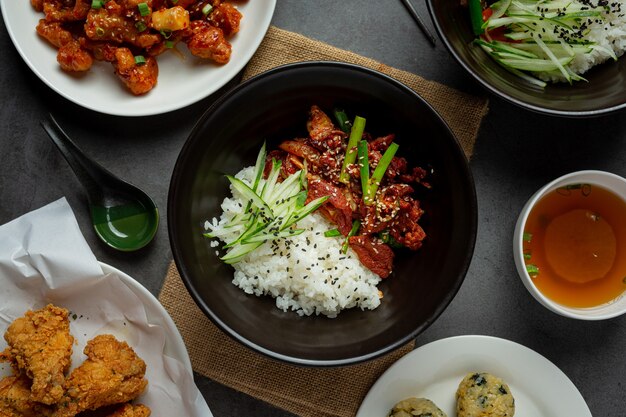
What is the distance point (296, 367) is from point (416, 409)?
61 cm

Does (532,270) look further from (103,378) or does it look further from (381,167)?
(103,378)

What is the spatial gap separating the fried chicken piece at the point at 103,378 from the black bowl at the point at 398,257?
0.57 metres

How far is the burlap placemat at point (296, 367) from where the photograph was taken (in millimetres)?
3094

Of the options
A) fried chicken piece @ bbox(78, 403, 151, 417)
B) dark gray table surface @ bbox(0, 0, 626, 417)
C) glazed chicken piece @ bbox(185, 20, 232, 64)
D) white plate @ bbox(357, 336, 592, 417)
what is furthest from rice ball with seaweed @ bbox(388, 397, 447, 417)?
glazed chicken piece @ bbox(185, 20, 232, 64)

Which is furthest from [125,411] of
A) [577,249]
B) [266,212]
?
[577,249]

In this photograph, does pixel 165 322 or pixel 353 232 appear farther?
pixel 165 322

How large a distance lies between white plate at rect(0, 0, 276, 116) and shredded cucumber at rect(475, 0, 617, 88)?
1.06m

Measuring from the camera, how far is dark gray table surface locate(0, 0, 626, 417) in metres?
3.15

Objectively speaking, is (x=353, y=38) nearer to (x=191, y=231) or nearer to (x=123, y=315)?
(x=191, y=231)

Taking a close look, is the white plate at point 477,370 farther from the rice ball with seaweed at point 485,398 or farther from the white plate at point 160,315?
the white plate at point 160,315

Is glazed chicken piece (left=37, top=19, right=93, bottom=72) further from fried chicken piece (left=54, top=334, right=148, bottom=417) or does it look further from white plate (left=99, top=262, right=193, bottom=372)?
fried chicken piece (left=54, top=334, right=148, bottom=417)

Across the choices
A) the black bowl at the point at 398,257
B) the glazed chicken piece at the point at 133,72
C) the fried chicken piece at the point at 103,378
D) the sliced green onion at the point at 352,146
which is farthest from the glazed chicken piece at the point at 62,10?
the fried chicken piece at the point at 103,378

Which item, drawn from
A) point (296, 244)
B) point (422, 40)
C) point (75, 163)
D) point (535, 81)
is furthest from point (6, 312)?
point (535, 81)

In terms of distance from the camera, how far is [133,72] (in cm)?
302
